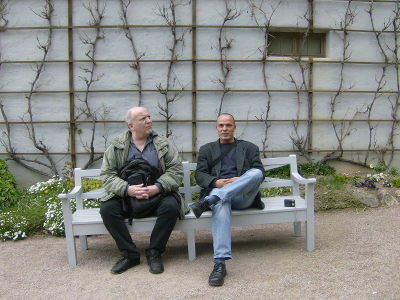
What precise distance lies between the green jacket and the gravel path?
577 mm

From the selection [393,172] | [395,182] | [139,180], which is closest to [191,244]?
[139,180]

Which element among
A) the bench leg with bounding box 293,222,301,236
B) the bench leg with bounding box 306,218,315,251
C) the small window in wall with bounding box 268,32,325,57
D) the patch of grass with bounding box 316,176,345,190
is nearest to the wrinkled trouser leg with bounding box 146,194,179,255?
the bench leg with bounding box 306,218,315,251

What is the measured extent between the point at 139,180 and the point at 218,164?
746mm

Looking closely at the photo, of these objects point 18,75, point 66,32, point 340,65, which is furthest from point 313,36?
point 18,75

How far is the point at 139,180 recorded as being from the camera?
10.3ft

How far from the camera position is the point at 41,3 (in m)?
5.69

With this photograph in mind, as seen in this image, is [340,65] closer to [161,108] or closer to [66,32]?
[161,108]

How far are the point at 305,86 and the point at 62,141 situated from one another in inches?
151

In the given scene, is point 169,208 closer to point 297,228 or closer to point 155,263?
point 155,263

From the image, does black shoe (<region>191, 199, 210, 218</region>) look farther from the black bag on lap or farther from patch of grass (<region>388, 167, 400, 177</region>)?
patch of grass (<region>388, 167, 400, 177</region>)

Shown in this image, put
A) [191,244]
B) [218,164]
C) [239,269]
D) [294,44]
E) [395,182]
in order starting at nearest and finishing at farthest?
1. [239,269]
2. [191,244]
3. [218,164]
4. [395,182]
5. [294,44]

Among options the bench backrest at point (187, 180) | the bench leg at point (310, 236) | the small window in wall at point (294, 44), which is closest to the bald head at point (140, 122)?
the bench backrest at point (187, 180)

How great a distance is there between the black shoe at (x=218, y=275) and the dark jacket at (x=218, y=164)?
728 mm

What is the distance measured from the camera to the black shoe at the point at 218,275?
2.68 metres
